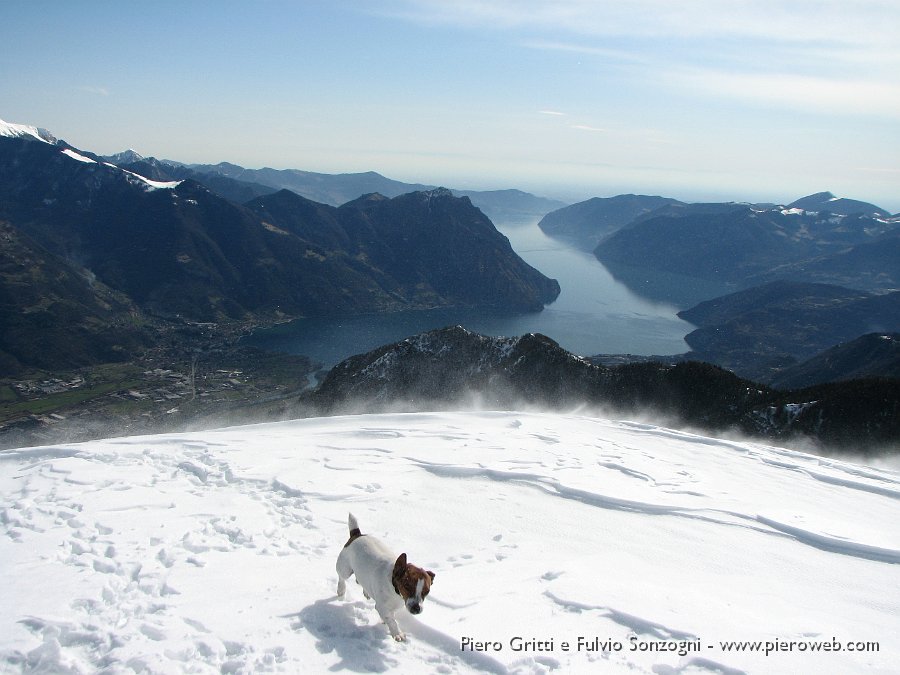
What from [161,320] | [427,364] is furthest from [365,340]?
[427,364]

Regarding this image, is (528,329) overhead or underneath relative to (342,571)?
underneath

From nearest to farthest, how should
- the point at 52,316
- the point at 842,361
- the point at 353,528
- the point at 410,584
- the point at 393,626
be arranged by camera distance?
the point at 410,584
the point at 393,626
the point at 353,528
the point at 842,361
the point at 52,316

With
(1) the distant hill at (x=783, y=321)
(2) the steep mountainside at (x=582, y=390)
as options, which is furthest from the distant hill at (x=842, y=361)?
(2) the steep mountainside at (x=582, y=390)

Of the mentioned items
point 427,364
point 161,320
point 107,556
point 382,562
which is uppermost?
point 382,562

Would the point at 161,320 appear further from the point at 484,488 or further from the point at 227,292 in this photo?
the point at 484,488

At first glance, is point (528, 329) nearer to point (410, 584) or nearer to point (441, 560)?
point (441, 560)

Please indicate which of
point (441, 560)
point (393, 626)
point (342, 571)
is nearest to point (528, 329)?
point (441, 560)
